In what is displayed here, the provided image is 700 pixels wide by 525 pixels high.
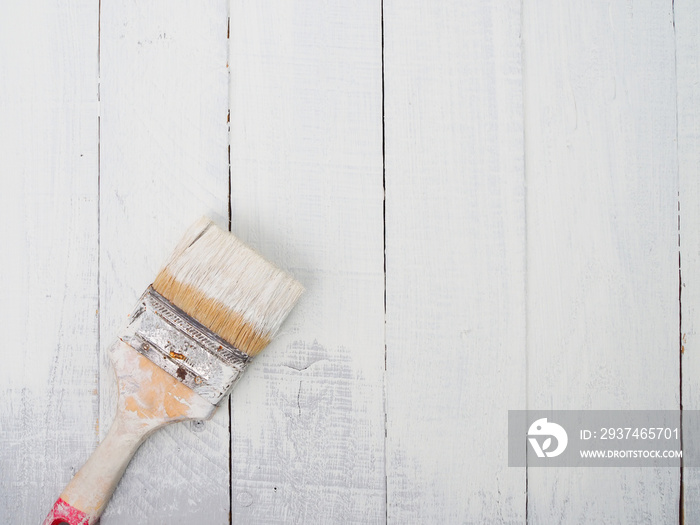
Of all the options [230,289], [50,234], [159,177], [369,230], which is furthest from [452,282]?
[50,234]

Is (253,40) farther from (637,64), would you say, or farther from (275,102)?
(637,64)

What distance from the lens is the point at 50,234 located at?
641mm

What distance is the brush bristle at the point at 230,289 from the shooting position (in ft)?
1.79

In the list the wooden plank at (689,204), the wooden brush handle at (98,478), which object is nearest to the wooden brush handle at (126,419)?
the wooden brush handle at (98,478)

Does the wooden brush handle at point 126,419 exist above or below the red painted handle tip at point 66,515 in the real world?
above

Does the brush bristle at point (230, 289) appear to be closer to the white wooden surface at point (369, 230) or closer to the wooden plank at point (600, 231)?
the white wooden surface at point (369, 230)

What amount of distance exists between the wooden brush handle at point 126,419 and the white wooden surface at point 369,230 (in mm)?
56

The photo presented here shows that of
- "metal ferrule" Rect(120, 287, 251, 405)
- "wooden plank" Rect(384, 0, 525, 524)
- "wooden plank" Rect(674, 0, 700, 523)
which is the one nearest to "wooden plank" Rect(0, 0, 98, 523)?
"metal ferrule" Rect(120, 287, 251, 405)

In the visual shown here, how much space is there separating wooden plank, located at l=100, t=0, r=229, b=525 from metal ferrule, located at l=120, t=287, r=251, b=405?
0.08 meters

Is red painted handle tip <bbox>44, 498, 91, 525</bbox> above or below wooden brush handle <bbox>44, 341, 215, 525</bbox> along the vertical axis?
below

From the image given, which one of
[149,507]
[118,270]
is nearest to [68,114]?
[118,270]

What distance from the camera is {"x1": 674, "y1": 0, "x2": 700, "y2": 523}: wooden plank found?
638mm

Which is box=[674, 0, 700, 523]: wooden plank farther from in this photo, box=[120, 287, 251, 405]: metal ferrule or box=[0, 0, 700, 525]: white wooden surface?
box=[120, 287, 251, 405]: metal ferrule

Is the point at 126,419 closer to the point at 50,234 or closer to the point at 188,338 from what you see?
the point at 188,338
